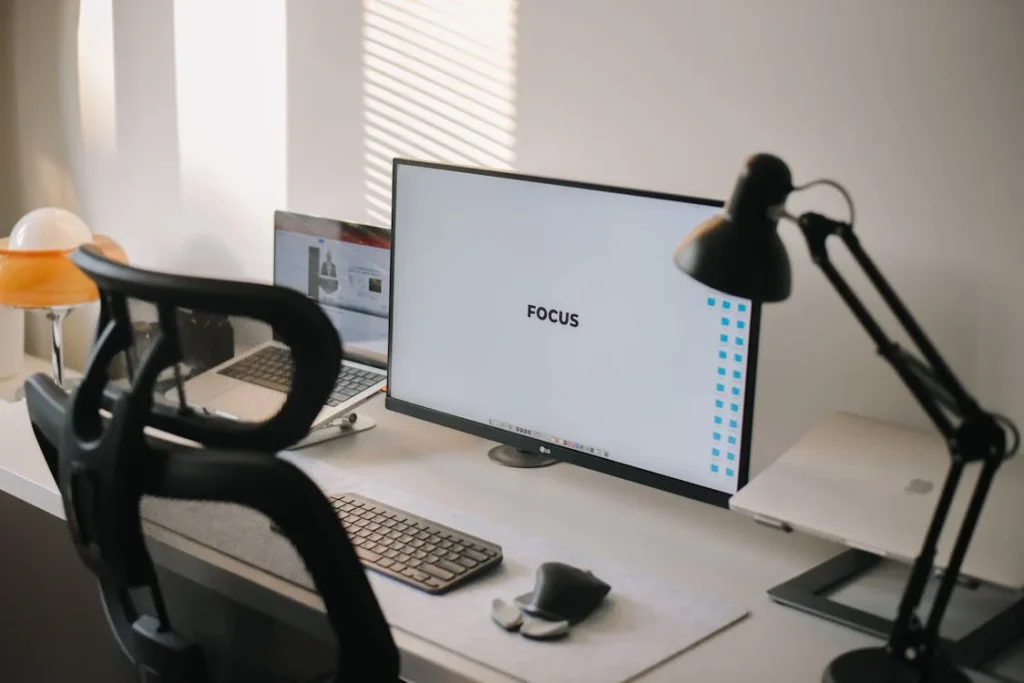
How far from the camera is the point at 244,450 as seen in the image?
103 cm

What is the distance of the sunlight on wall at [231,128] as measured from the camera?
7.02 feet

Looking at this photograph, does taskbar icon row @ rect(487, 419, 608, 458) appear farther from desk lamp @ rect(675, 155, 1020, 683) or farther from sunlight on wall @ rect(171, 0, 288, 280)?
sunlight on wall @ rect(171, 0, 288, 280)

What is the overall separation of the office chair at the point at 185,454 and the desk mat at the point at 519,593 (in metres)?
0.09

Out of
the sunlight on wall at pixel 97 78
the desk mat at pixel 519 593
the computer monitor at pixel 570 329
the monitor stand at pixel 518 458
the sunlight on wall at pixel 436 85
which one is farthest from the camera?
the sunlight on wall at pixel 97 78

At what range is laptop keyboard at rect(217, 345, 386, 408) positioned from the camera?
3.42 feet

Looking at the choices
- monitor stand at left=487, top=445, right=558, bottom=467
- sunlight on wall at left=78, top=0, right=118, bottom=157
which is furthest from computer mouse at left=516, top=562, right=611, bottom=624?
sunlight on wall at left=78, top=0, right=118, bottom=157

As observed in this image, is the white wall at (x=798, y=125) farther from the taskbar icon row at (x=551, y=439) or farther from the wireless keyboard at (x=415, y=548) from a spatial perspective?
the wireless keyboard at (x=415, y=548)

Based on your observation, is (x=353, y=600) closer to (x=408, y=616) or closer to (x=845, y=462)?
(x=408, y=616)

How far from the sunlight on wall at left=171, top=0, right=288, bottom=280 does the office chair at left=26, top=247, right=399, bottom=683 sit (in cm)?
109

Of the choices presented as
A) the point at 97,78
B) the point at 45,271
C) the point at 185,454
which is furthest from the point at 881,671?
the point at 97,78

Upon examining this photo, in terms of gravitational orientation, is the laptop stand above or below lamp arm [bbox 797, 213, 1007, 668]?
below

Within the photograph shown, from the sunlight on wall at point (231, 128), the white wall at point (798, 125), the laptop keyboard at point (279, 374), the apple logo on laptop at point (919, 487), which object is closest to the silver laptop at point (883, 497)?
the apple logo on laptop at point (919, 487)

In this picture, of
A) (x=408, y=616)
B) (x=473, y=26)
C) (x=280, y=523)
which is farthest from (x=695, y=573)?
(x=473, y=26)

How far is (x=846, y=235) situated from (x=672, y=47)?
616 mm
